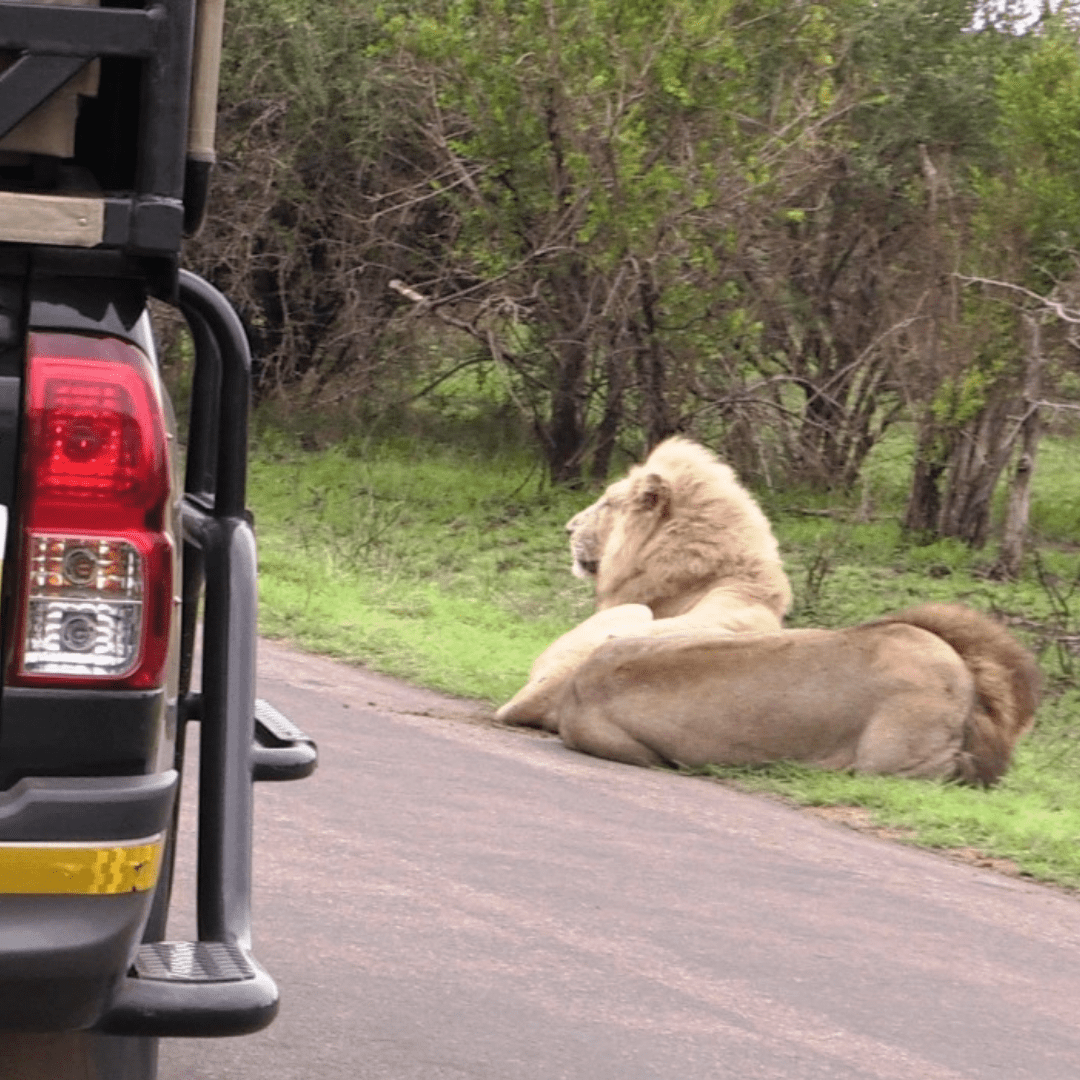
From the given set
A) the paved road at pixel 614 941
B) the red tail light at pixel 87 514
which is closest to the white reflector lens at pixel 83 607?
the red tail light at pixel 87 514

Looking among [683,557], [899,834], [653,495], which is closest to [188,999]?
[899,834]

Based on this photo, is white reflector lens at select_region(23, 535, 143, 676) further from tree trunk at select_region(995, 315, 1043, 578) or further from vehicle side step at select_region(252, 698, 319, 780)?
tree trunk at select_region(995, 315, 1043, 578)

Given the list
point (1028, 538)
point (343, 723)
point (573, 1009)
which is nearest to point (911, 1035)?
point (573, 1009)

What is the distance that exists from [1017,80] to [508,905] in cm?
1134

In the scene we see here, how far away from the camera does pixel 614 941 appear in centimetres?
527

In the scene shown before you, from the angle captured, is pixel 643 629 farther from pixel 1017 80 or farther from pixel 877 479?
pixel 877 479

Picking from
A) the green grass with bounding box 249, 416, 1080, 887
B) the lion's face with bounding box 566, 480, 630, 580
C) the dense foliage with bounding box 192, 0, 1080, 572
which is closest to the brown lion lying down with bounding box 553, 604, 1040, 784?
the green grass with bounding box 249, 416, 1080, 887

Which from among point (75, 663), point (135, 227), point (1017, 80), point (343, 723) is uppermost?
point (1017, 80)

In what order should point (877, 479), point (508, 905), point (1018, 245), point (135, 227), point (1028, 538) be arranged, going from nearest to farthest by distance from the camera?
point (135, 227) < point (508, 905) < point (1018, 245) < point (1028, 538) < point (877, 479)

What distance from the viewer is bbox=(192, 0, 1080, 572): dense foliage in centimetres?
1559

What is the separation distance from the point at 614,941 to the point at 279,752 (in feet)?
5.17

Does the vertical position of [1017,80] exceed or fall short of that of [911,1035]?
it exceeds it

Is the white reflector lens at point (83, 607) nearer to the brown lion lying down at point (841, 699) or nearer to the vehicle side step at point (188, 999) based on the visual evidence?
the vehicle side step at point (188, 999)

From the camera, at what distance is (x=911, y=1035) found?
4.72m
